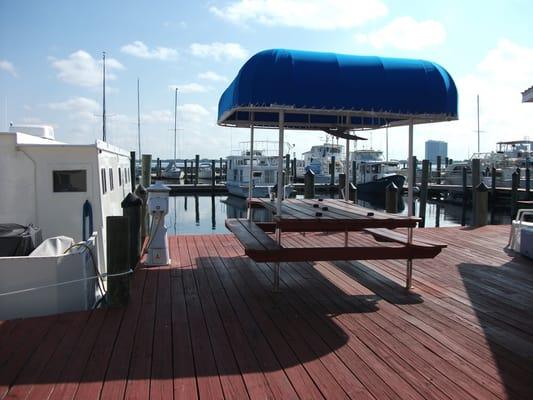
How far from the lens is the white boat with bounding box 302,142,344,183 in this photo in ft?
144

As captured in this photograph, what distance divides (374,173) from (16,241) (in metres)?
38.9

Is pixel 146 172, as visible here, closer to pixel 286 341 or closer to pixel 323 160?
pixel 286 341

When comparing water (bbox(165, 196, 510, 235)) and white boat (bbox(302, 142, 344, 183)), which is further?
white boat (bbox(302, 142, 344, 183))

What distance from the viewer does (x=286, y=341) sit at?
4.13 meters

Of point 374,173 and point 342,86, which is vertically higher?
point 342,86

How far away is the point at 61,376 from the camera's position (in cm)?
342

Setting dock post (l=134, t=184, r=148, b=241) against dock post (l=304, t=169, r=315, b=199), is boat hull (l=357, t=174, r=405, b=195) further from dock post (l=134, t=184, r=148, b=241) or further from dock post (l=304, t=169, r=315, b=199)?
dock post (l=134, t=184, r=148, b=241)

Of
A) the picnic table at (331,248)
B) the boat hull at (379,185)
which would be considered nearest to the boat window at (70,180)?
the picnic table at (331,248)

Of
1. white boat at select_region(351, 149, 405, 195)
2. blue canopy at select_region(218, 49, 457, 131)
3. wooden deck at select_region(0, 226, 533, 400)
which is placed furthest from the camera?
white boat at select_region(351, 149, 405, 195)

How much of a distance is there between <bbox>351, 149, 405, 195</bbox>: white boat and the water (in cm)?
180

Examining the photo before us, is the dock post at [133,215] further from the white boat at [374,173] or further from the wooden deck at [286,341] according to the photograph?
the white boat at [374,173]

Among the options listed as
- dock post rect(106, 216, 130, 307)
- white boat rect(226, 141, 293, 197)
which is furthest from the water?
dock post rect(106, 216, 130, 307)

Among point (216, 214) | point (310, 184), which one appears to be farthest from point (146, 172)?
point (216, 214)

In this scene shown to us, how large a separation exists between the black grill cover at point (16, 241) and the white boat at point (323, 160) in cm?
3644
